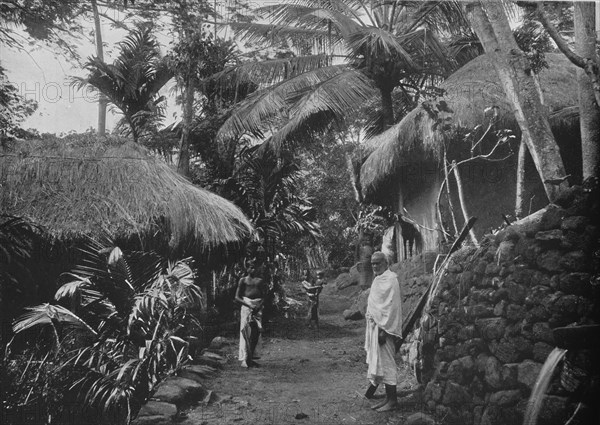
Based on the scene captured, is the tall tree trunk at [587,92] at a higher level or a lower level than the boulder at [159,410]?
higher

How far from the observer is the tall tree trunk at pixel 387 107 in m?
7.09

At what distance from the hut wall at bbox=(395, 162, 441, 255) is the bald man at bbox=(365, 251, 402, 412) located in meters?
1.39

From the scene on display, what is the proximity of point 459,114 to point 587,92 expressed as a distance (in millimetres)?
2086

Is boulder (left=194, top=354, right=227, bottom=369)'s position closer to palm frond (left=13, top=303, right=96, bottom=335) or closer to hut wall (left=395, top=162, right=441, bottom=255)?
palm frond (left=13, top=303, right=96, bottom=335)

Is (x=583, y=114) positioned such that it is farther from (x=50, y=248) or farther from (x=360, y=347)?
(x=50, y=248)


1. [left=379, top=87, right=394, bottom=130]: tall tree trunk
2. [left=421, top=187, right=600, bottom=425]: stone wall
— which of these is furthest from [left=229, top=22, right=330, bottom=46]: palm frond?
[left=421, top=187, right=600, bottom=425]: stone wall

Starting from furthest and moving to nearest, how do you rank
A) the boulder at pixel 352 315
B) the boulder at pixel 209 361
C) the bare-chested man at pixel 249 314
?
1. the boulder at pixel 352 315
2. the bare-chested man at pixel 249 314
3. the boulder at pixel 209 361

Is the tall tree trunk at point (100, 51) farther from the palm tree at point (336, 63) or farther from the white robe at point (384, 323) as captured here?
the white robe at point (384, 323)

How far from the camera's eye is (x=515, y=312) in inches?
125

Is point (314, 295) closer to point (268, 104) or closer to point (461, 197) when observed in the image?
point (268, 104)

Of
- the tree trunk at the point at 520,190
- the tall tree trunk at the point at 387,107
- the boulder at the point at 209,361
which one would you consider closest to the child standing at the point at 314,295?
the boulder at the point at 209,361

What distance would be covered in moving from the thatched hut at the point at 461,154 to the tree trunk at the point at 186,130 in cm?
323

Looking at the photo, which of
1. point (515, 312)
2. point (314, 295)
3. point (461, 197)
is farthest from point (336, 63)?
point (515, 312)

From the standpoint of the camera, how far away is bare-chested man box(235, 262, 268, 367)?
19.0ft
